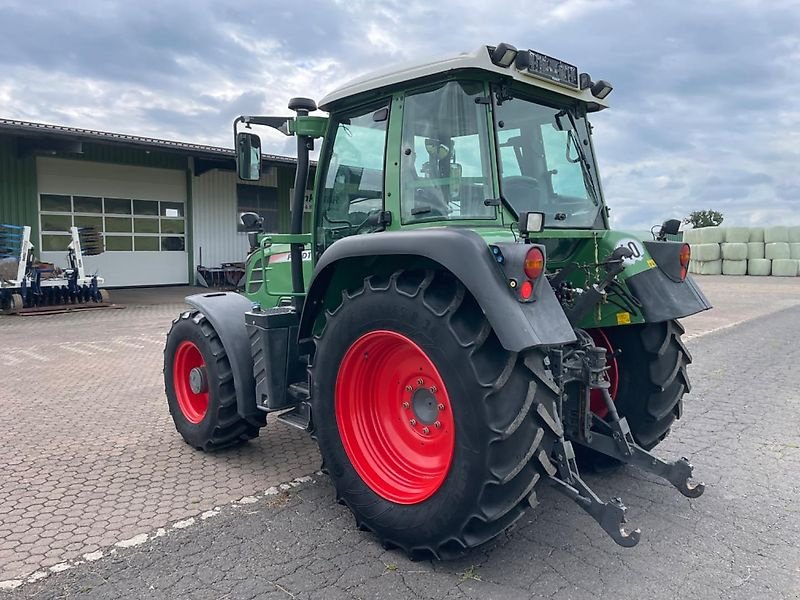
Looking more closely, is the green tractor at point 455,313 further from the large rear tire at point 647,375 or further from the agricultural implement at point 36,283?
the agricultural implement at point 36,283

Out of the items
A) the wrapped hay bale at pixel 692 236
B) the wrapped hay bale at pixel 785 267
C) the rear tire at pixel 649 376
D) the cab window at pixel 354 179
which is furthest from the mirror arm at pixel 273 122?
the wrapped hay bale at pixel 692 236

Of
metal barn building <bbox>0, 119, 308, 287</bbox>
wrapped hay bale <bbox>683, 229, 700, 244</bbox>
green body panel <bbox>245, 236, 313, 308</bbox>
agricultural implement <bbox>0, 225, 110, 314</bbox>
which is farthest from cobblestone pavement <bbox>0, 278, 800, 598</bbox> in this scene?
wrapped hay bale <bbox>683, 229, 700, 244</bbox>

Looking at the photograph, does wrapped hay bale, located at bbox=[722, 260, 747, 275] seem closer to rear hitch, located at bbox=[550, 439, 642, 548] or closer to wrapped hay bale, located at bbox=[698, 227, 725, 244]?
wrapped hay bale, located at bbox=[698, 227, 725, 244]

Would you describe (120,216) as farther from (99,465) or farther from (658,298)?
(658,298)

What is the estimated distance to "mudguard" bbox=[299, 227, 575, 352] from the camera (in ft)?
8.54

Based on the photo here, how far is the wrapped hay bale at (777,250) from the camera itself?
24.3m

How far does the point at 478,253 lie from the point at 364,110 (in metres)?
1.47

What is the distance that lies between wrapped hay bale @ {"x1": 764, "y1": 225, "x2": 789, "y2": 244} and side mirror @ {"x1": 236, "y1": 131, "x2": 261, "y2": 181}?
25.8 m

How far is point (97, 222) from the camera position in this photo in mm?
18391

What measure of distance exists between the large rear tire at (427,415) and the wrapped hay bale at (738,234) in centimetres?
2578

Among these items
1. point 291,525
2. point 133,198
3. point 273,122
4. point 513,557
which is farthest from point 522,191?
point 133,198

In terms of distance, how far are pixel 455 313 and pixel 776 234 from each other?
2632cm

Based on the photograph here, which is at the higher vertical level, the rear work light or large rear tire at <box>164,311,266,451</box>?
the rear work light

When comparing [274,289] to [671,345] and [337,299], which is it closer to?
[337,299]
